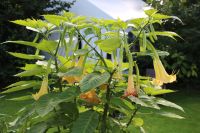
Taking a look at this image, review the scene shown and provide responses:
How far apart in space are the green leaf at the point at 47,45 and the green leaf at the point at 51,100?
7.4 inches

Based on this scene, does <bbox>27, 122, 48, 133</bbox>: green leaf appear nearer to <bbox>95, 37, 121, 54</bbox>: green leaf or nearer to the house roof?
<bbox>95, 37, 121, 54</bbox>: green leaf

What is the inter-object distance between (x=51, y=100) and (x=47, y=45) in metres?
0.23

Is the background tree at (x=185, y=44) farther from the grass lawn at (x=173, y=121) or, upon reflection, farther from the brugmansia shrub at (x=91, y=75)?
the brugmansia shrub at (x=91, y=75)

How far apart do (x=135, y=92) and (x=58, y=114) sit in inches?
14.9

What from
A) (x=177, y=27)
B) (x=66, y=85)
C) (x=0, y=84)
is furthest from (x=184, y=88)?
(x=66, y=85)

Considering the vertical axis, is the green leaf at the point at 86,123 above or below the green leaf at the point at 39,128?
above

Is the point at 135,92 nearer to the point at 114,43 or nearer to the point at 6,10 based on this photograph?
the point at 114,43

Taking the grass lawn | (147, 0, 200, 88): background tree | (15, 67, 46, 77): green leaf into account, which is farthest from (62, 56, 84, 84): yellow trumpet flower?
(147, 0, 200, 88): background tree

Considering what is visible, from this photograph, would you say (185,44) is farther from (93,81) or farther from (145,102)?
(93,81)

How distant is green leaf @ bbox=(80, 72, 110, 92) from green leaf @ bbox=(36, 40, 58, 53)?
0.23 meters

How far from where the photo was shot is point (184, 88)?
12.3 meters

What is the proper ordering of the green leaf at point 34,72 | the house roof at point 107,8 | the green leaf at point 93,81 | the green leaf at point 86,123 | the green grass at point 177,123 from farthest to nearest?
the house roof at point 107,8, the green grass at point 177,123, the green leaf at point 34,72, the green leaf at point 86,123, the green leaf at point 93,81

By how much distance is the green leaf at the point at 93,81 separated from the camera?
1332mm

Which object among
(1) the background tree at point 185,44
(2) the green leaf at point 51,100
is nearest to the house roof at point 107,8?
(1) the background tree at point 185,44
